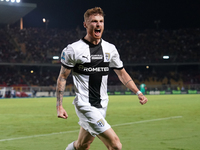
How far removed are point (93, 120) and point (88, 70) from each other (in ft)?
2.52

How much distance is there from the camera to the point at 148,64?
62.4 m

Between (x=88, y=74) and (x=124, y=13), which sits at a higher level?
(x=124, y=13)

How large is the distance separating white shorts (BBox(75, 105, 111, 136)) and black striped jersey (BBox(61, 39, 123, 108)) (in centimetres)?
9

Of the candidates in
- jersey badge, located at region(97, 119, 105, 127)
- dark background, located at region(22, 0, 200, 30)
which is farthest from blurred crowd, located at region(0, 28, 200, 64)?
jersey badge, located at region(97, 119, 105, 127)

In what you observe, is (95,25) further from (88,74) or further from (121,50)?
(121,50)

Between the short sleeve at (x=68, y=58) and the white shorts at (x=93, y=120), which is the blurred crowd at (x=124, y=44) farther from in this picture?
the white shorts at (x=93, y=120)

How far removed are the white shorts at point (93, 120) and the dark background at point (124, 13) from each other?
2591 inches

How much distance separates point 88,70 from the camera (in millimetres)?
4930

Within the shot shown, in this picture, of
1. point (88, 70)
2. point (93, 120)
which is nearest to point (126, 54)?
point (88, 70)

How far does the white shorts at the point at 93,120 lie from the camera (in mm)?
4652

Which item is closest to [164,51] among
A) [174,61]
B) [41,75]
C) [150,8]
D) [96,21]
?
[174,61]

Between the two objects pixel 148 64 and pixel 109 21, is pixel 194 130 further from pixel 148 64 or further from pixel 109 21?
pixel 109 21

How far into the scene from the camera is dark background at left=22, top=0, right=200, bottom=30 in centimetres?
6956

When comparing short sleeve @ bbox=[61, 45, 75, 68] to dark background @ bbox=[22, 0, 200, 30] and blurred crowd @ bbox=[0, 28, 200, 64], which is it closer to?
blurred crowd @ bbox=[0, 28, 200, 64]
